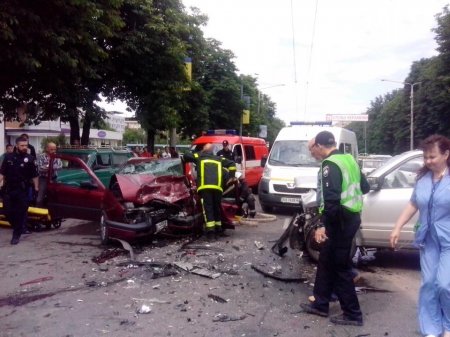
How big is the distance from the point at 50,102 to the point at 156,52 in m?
4.86

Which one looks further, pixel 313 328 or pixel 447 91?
pixel 447 91

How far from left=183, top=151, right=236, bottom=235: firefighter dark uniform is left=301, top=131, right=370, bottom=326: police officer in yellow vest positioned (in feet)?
12.5

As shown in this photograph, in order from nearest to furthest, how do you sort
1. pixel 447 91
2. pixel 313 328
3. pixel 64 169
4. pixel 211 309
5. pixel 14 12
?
pixel 313 328
pixel 211 309
pixel 14 12
pixel 64 169
pixel 447 91

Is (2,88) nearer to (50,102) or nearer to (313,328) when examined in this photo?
(50,102)

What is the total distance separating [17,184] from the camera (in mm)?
8547

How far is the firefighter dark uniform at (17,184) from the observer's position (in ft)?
28.1

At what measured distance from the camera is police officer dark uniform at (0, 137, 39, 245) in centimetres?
859

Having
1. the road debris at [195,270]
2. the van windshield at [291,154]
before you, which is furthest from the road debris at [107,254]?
the van windshield at [291,154]

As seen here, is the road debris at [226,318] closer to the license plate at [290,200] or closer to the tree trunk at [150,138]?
the license plate at [290,200]

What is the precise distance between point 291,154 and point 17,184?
6994 mm

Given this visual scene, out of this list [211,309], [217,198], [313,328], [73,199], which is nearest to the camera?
[313,328]

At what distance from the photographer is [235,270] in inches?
266

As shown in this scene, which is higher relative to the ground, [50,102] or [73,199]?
[50,102]

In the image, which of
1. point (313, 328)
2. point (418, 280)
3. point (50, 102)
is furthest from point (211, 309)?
point (50, 102)
